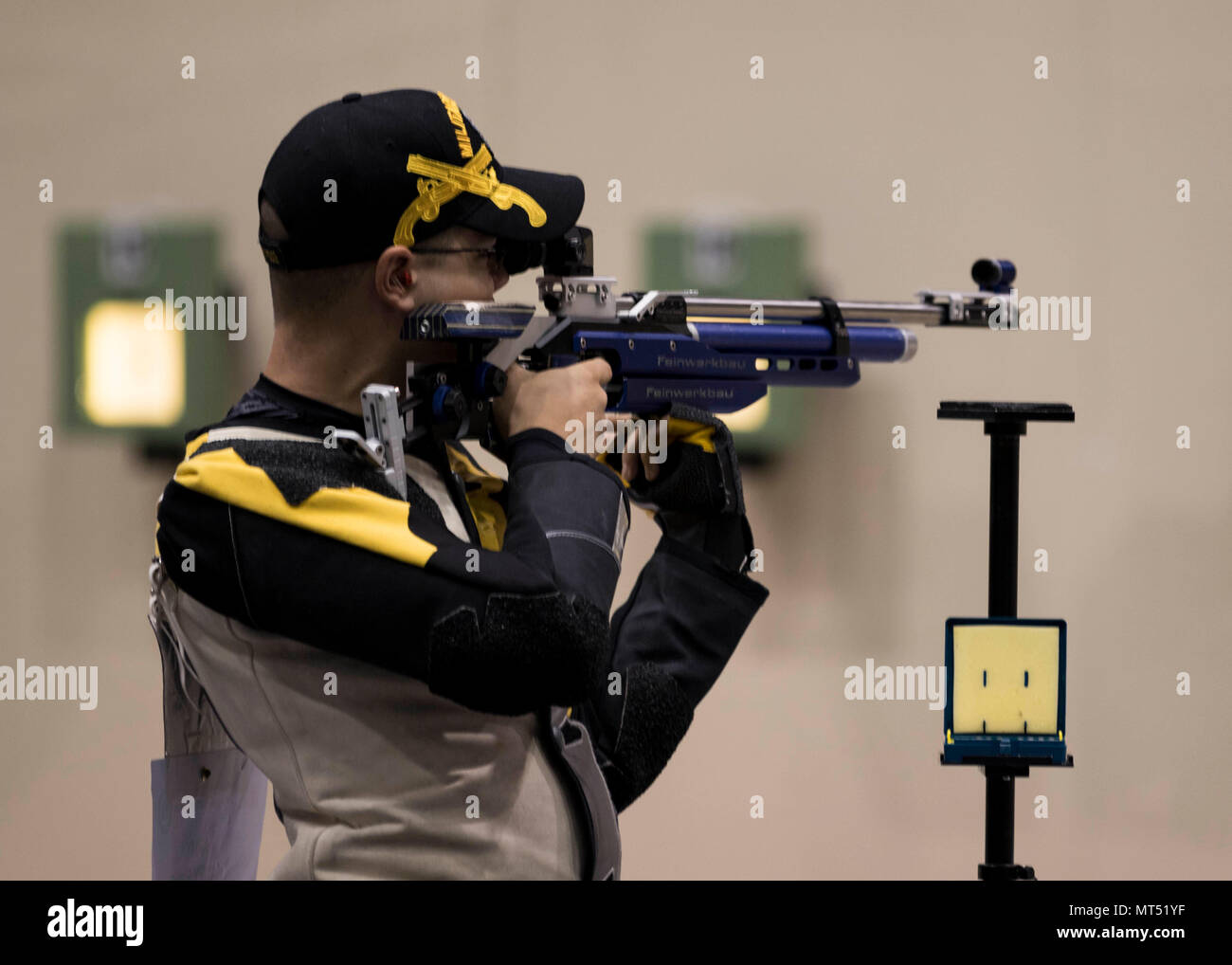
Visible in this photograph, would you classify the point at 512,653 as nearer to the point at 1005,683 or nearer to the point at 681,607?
the point at 681,607

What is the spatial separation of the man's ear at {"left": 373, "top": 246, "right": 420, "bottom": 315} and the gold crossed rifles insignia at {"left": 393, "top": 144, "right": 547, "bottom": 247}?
1 cm

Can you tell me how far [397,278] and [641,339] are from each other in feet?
0.91

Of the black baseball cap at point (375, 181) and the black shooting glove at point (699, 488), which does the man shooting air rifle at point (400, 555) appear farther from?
the black shooting glove at point (699, 488)

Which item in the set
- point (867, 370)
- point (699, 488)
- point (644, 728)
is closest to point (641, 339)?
point (699, 488)

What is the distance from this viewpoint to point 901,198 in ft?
7.02

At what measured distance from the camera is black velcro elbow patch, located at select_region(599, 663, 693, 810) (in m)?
1.21

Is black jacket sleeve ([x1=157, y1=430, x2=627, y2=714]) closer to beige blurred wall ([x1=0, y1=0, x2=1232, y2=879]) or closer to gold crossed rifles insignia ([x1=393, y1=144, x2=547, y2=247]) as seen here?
gold crossed rifles insignia ([x1=393, y1=144, x2=547, y2=247])

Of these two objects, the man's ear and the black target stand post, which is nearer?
the man's ear

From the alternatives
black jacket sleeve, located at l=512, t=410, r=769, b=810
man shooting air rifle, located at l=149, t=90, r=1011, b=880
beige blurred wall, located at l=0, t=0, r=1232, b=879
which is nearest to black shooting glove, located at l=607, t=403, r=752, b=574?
Result: black jacket sleeve, located at l=512, t=410, r=769, b=810

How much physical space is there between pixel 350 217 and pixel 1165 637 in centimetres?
168

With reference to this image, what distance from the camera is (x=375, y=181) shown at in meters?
1.04

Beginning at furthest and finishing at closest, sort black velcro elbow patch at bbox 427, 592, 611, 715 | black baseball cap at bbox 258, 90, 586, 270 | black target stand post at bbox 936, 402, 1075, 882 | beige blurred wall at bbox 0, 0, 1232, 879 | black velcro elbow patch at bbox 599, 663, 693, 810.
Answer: beige blurred wall at bbox 0, 0, 1232, 879 < black target stand post at bbox 936, 402, 1075, 882 < black velcro elbow patch at bbox 599, 663, 693, 810 < black baseball cap at bbox 258, 90, 586, 270 < black velcro elbow patch at bbox 427, 592, 611, 715
